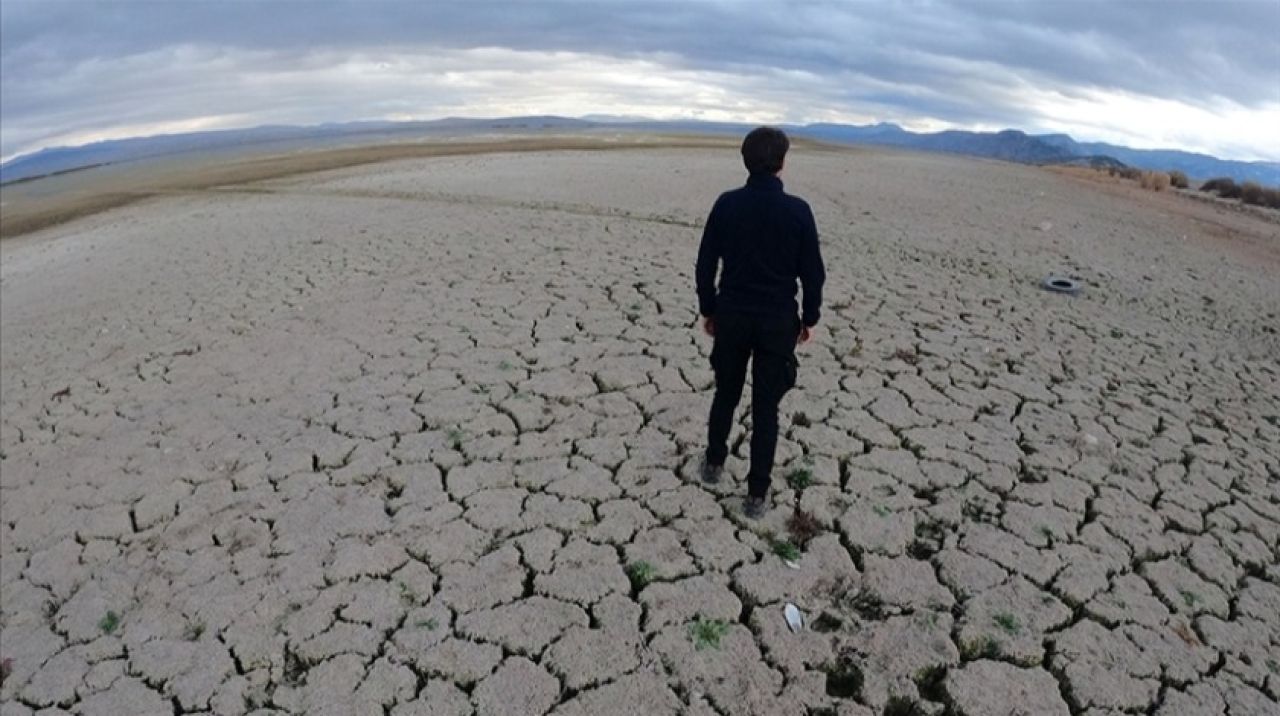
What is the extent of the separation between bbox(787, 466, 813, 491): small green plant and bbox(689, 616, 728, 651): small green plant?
1.07 m

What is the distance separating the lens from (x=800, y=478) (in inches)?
159

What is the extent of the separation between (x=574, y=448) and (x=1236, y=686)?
310 cm

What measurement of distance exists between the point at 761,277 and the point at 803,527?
1.25 metres

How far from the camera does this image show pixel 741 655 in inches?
116

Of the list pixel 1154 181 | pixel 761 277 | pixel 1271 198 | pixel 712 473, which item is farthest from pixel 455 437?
pixel 1271 198

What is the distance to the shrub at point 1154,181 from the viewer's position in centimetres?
1878

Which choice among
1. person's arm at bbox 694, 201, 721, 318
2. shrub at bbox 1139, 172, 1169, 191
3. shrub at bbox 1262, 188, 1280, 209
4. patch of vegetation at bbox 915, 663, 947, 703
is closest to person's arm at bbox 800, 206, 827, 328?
person's arm at bbox 694, 201, 721, 318

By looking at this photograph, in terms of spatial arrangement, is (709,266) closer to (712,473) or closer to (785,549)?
(712,473)

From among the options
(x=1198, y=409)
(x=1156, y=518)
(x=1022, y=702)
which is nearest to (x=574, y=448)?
(x=1022, y=702)

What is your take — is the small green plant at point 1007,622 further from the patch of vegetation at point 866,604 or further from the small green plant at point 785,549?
the small green plant at point 785,549

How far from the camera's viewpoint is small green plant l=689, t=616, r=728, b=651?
3.00m

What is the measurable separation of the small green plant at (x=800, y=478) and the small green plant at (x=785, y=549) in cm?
47

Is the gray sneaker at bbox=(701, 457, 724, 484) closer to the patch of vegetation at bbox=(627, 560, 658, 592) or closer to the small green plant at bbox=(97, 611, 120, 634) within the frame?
the patch of vegetation at bbox=(627, 560, 658, 592)

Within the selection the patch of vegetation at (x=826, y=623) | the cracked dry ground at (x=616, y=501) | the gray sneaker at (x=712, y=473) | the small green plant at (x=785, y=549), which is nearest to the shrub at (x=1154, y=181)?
the cracked dry ground at (x=616, y=501)
